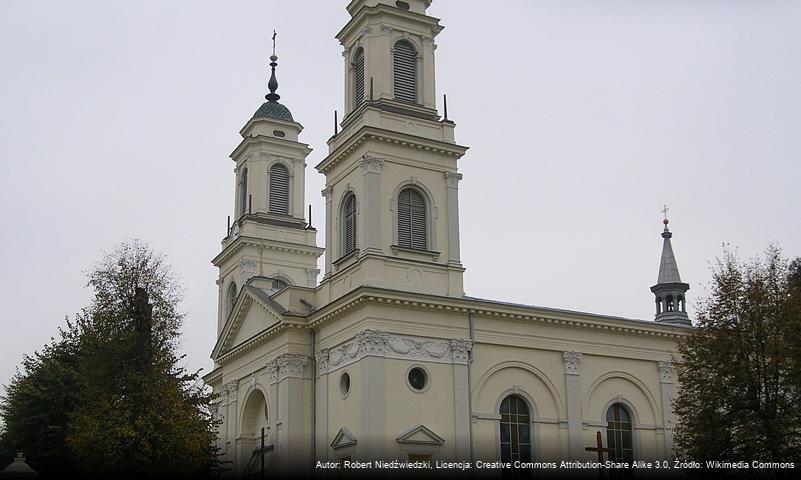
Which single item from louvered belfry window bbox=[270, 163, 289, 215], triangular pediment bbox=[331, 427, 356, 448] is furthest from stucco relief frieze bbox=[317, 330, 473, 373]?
louvered belfry window bbox=[270, 163, 289, 215]

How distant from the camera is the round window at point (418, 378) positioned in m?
33.9

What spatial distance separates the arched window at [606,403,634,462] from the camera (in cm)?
3759

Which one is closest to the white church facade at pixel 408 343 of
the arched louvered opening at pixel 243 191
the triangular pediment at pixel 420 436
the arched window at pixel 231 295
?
the triangular pediment at pixel 420 436

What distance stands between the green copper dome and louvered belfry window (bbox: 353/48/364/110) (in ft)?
39.8

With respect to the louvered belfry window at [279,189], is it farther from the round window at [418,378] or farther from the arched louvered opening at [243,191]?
the round window at [418,378]

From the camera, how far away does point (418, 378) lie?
34.1 m

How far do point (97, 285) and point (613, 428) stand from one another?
63.3 feet

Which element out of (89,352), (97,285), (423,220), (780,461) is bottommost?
(780,461)

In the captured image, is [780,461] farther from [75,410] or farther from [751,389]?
[75,410]

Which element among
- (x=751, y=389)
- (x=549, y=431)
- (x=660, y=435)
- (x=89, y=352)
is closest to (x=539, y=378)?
(x=549, y=431)

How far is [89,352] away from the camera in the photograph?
3450 cm

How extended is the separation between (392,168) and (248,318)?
9.84 meters

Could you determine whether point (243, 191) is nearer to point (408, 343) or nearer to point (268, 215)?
point (268, 215)

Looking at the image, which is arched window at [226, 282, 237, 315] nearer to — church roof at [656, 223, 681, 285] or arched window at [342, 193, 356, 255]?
arched window at [342, 193, 356, 255]
